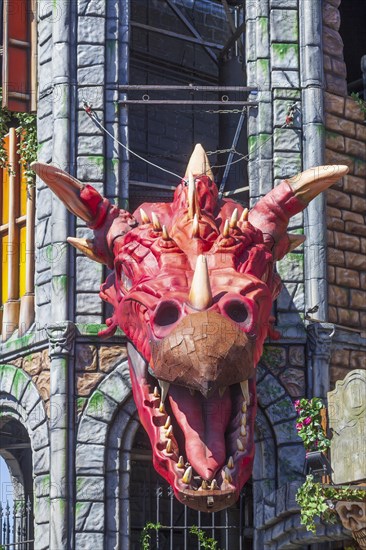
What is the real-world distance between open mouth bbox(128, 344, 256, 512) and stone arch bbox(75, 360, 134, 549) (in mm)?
2302

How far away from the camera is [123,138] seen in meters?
23.0

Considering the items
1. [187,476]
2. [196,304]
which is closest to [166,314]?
[196,304]

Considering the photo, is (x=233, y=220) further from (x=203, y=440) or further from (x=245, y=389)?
(x=203, y=440)

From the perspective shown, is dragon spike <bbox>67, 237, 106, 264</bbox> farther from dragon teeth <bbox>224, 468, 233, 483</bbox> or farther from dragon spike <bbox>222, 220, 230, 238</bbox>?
dragon teeth <bbox>224, 468, 233, 483</bbox>

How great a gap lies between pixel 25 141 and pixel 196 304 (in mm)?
5958

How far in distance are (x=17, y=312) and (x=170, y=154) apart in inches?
188

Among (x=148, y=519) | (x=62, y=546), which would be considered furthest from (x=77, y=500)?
(x=148, y=519)

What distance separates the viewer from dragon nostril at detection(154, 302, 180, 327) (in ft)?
62.8

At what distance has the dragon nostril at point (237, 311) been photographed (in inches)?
752

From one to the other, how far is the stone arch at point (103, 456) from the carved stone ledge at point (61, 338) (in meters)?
0.65

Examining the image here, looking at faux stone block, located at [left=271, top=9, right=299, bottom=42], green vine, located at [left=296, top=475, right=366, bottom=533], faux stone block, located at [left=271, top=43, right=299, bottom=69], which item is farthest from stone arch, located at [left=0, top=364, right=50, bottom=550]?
faux stone block, located at [left=271, top=9, right=299, bottom=42]

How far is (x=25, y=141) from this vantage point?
23984mm

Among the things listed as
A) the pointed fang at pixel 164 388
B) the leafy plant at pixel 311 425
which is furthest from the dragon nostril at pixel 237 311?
the leafy plant at pixel 311 425

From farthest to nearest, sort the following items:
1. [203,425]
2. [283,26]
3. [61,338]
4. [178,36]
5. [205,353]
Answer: [178,36], [283,26], [61,338], [203,425], [205,353]
